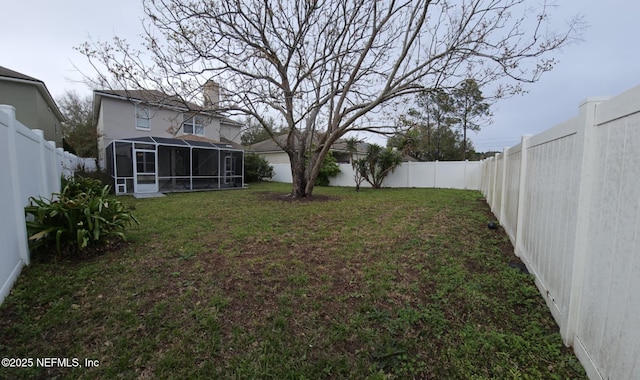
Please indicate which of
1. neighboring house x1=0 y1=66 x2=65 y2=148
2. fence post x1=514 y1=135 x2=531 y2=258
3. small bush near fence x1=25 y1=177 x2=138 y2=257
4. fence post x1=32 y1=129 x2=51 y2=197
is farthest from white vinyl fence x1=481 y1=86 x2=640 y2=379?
neighboring house x1=0 y1=66 x2=65 y2=148

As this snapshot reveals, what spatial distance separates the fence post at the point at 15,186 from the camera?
2.93 meters

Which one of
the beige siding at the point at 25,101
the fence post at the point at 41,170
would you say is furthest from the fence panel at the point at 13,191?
the beige siding at the point at 25,101

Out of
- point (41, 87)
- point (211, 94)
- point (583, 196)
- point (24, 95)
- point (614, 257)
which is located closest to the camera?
point (614, 257)

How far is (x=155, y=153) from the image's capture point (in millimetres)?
11984

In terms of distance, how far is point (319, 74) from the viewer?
8.99m

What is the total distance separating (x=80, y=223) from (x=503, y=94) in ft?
30.6

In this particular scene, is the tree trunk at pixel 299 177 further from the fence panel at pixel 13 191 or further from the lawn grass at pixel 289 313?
the fence panel at pixel 13 191

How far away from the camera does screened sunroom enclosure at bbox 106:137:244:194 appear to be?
11398 mm

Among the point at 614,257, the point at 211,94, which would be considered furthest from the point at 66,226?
the point at 211,94

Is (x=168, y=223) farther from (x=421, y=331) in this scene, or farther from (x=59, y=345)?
(x=421, y=331)

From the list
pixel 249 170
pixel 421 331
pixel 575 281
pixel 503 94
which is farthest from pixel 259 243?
pixel 249 170

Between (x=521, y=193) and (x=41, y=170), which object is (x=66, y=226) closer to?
(x=41, y=170)

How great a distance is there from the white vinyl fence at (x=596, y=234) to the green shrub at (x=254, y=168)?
17302mm

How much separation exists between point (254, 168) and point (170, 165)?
5852 mm
